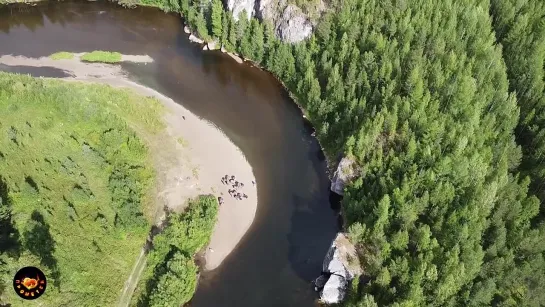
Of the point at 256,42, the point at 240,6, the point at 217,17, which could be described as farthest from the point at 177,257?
the point at 240,6

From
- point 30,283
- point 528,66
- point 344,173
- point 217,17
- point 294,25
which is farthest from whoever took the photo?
point 217,17

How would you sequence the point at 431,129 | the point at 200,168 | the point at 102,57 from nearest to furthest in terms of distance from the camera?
the point at 431,129 < the point at 200,168 < the point at 102,57

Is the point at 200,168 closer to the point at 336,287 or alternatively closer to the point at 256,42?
the point at 336,287

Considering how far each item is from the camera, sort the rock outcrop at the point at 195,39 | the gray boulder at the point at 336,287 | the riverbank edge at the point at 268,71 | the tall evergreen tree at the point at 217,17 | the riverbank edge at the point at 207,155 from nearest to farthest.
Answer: the gray boulder at the point at 336,287, the riverbank edge at the point at 207,155, the riverbank edge at the point at 268,71, the tall evergreen tree at the point at 217,17, the rock outcrop at the point at 195,39

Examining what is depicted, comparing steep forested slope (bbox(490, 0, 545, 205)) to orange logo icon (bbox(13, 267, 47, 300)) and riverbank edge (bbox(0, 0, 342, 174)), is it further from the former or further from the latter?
orange logo icon (bbox(13, 267, 47, 300))

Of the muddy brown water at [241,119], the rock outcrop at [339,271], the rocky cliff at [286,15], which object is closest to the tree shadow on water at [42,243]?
the muddy brown water at [241,119]

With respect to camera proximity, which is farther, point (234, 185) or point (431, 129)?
point (234, 185)

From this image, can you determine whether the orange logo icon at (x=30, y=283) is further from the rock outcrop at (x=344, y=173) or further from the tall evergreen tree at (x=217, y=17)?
the tall evergreen tree at (x=217, y=17)
